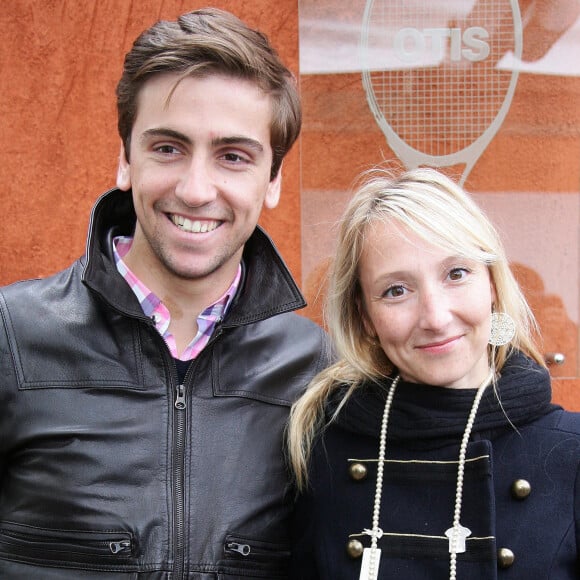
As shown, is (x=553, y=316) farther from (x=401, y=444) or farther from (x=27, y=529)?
(x=27, y=529)

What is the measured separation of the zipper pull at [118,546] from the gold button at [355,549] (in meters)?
0.43

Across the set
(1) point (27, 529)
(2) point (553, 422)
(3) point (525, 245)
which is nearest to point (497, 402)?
(2) point (553, 422)

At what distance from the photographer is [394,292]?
192 cm

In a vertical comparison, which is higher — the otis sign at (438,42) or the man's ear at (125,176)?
the otis sign at (438,42)

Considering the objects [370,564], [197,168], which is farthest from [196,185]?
[370,564]

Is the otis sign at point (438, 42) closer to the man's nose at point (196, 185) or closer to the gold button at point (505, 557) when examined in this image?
the man's nose at point (196, 185)

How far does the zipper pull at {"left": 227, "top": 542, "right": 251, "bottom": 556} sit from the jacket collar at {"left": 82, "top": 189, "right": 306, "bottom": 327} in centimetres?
45

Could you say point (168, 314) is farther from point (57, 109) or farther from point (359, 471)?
point (57, 109)

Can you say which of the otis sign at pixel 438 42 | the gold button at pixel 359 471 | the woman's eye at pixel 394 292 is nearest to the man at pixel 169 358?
the gold button at pixel 359 471

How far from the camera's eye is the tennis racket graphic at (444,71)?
11.3 ft

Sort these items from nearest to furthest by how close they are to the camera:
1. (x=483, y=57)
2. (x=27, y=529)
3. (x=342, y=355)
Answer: (x=27, y=529), (x=342, y=355), (x=483, y=57)

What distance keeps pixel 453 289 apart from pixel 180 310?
646 mm

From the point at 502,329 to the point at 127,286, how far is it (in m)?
0.77

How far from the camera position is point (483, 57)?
346 centimetres
